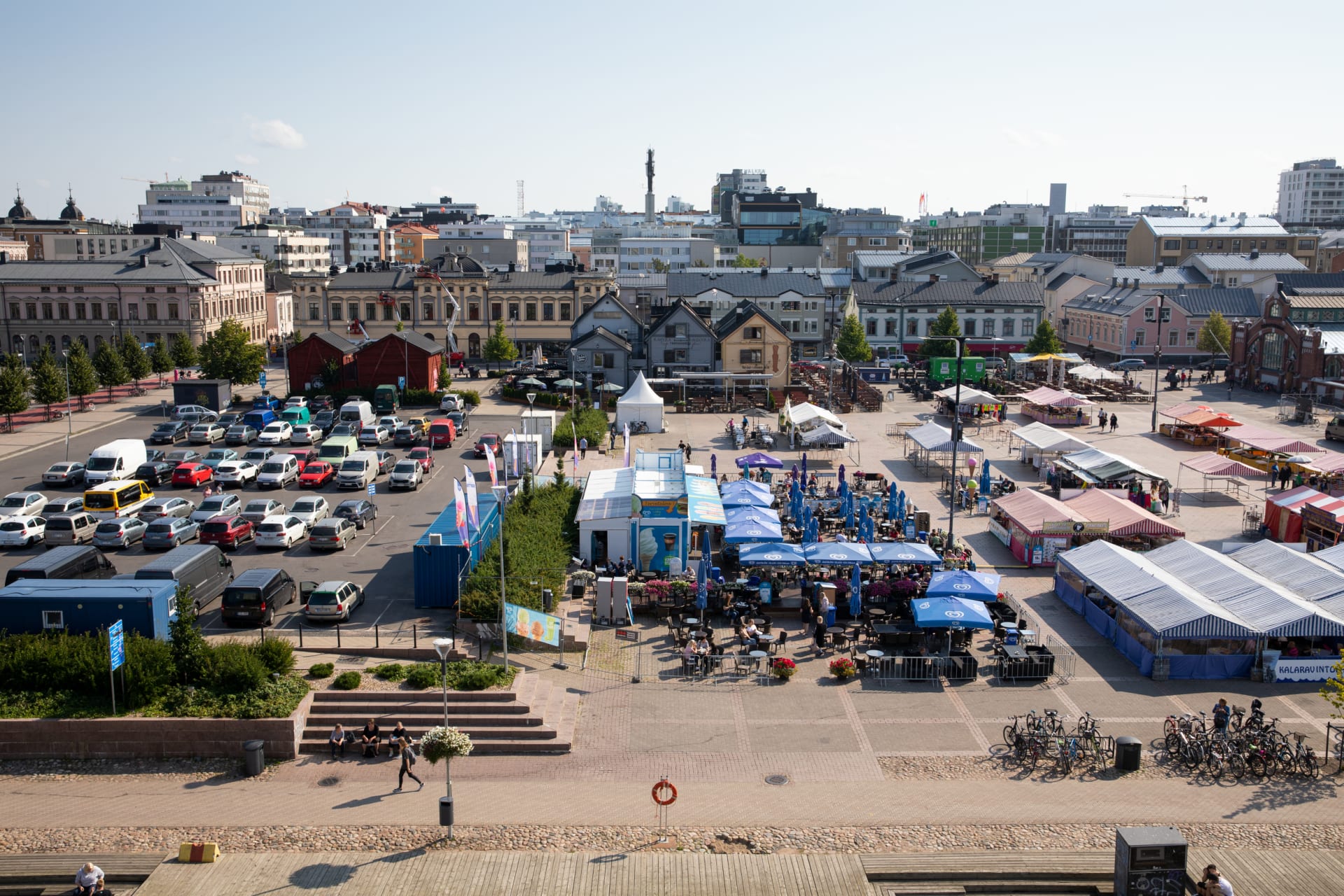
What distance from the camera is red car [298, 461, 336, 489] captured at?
134 feet

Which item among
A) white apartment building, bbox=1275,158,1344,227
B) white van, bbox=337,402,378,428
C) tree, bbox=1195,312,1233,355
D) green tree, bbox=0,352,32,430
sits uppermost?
Result: white apartment building, bbox=1275,158,1344,227

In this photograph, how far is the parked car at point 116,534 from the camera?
105 feet

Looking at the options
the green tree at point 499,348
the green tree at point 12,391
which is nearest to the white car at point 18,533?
the green tree at point 12,391

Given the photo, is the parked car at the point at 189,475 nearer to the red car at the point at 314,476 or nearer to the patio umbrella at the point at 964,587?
the red car at the point at 314,476

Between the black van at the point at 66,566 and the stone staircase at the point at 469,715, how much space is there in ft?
34.8

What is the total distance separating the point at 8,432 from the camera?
168 ft

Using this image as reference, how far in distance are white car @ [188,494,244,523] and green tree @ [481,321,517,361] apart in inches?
1656

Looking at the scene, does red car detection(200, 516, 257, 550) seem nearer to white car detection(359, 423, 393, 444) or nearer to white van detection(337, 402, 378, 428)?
white car detection(359, 423, 393, 444)

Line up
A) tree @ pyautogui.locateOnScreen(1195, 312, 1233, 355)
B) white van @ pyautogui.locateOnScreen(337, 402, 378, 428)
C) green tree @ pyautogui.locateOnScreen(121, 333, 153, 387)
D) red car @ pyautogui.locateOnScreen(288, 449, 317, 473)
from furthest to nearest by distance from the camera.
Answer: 1. tree @ pyautogui.locateOnScreen(1195, 312, 1233, 355)
2. green tree @ pyautogui.locateOnScreen(121, 333, 153, 387)
3. white van @ pyautogui.locateOnScreen(337, 402, 378, 428)
4. red car @ pyautogui.locateOnScreen(288, 449, 317, 473)

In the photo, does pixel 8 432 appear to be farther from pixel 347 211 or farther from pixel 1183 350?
pixel 347 211

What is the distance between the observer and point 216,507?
34500 mm

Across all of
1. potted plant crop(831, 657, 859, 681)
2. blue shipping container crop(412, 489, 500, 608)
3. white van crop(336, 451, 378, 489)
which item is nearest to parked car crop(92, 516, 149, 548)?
white van crop(336, 451, 378, 489)

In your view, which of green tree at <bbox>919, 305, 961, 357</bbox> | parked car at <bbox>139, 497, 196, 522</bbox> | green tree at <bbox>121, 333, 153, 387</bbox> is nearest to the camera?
parked car at <bbox>139, 497, 196, 522</bbox>

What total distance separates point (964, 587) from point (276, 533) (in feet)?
64.9
